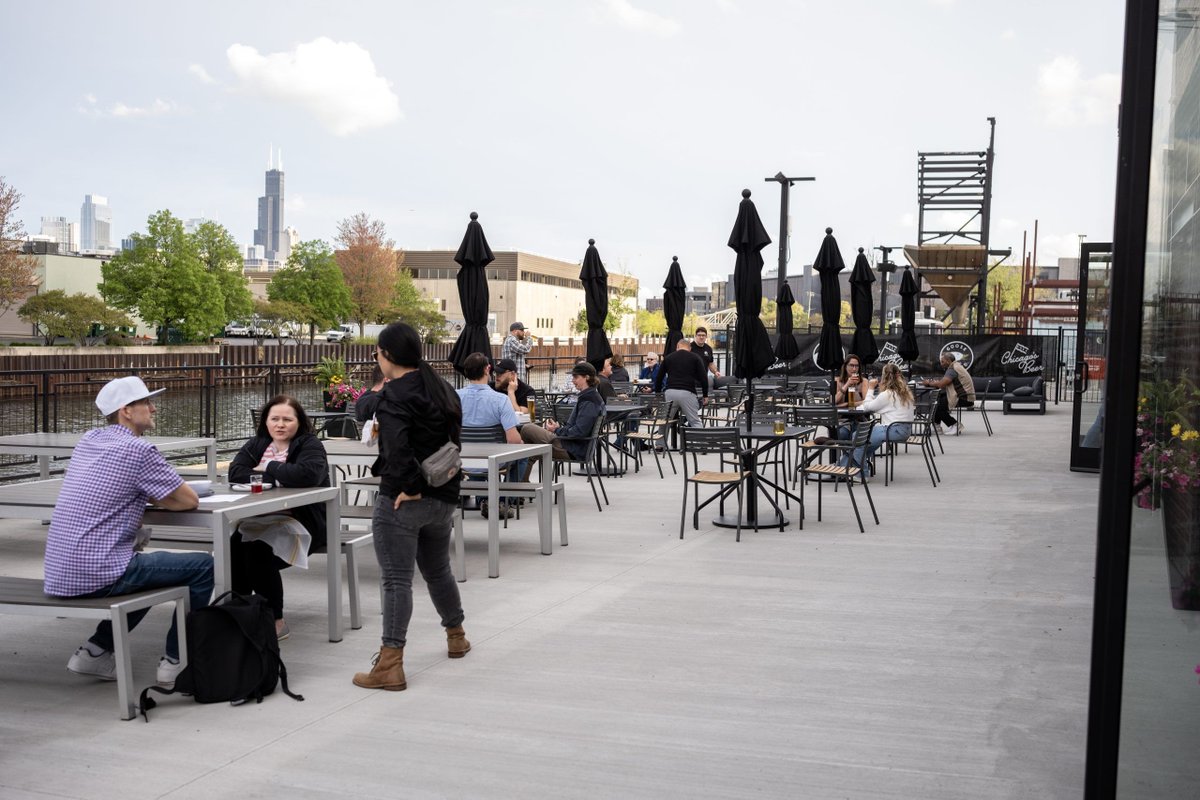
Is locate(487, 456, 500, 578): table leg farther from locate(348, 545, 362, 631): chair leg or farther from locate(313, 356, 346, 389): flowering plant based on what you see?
locate(313, 356, 346, 389): flowering plant

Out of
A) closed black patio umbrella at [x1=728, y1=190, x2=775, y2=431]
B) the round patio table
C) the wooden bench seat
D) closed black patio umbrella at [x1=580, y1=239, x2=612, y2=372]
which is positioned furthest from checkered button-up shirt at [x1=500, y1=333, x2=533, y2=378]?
the wooden bench seat

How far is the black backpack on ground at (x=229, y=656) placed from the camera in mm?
5145

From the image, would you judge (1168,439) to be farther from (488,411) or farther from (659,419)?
(659,419)

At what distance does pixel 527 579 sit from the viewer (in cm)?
794

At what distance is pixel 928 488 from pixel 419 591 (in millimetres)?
7484

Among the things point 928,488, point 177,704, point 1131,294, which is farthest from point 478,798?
point 928,488

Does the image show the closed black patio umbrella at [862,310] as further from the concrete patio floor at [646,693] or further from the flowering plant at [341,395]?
the concrete patio floor at [646,693]

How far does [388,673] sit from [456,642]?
0.58m

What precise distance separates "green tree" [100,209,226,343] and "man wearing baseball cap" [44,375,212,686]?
6352 cm

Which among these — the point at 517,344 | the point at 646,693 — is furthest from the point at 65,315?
the point at 646,693

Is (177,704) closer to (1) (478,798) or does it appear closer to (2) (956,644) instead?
(1) (478,798)

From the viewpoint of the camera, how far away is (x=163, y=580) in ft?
17.3

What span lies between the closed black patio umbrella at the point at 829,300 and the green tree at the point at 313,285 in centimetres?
6586

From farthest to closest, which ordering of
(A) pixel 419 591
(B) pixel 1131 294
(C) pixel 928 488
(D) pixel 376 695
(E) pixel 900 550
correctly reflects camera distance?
(C) pixel 928 488 → (E) pixel 900 550 → (A) pixel 419 591 → (D) pixel 376 695 → (B) pixel 1131 294
